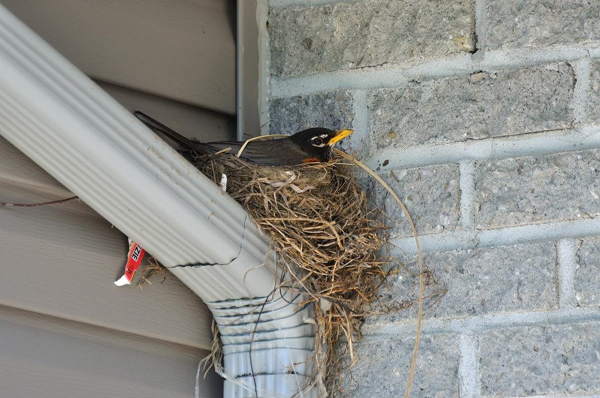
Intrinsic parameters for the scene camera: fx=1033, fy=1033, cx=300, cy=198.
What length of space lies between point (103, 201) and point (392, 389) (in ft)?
2.87

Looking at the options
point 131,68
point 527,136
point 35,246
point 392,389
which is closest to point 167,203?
point 35,246

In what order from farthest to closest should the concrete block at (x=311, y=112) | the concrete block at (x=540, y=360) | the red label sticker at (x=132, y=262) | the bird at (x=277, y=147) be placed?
1. the concrete block at (x=311, y=112)
2. the bird at (x=277, y=147)
3. the red label sticker at (x=132, y=262)
4. the concrete block at (x=540, y=360)

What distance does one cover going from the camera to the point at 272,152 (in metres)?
3.17

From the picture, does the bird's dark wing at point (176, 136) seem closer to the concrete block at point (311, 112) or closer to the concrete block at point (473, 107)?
the concrete block at point (311, 112)

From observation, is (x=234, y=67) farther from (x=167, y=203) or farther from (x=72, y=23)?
(x=167, y=203)

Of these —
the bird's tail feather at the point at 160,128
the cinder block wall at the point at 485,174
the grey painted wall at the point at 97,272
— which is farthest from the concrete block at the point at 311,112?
the bird's tail feather at the point at 160,128

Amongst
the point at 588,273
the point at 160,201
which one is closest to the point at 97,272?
the point at 160,201

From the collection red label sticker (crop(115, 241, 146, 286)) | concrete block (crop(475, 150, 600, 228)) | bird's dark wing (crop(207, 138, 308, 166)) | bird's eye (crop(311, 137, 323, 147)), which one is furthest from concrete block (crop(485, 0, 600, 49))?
red label sticker (crop(115, 241, 146, 286))

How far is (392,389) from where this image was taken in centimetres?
264

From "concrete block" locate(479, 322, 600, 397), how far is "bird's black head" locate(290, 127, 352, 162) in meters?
0.74

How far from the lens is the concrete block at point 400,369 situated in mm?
2586

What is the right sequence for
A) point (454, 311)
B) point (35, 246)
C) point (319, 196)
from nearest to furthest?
point (35, 246)
point (454, 311)
point (319, 196)

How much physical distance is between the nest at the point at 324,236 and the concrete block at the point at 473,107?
0.20 meters

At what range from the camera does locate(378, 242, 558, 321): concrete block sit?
255cm
